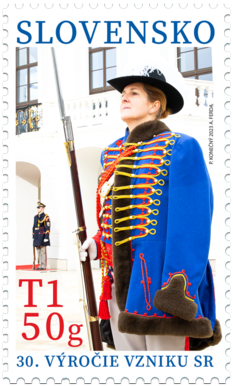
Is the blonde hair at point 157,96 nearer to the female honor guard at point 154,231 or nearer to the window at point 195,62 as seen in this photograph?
the female honor guard at point 154,231

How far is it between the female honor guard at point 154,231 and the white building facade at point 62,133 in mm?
6994

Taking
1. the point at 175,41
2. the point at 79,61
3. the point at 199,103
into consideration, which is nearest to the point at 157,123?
the point at 175,41

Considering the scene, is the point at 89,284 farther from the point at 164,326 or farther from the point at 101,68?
the point at 101,68

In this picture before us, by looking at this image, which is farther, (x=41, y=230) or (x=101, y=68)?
(x=101, y=68)

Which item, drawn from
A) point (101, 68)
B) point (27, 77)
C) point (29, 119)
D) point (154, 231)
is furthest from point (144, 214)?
point (27, 77)

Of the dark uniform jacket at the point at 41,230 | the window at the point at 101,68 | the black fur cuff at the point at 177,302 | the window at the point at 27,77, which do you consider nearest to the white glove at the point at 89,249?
the black fur cuff at the point at 177,302

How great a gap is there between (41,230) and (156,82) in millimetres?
8745

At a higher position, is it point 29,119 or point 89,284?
point 29,119

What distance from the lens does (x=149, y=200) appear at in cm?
204

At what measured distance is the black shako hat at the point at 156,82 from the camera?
2133mm

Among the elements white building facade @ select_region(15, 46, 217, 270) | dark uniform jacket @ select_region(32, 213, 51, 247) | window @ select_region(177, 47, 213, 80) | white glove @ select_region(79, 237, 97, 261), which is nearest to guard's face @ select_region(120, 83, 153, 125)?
white glove @ select_region(79, 237, 97, 261)

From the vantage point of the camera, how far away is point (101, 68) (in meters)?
10.8

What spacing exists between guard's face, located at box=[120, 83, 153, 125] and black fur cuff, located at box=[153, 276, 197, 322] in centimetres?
72

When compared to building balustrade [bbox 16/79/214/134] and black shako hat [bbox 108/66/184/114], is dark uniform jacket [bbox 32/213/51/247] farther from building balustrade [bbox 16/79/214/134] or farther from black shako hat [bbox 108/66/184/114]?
Result: black shako hat [bbox 108/66/184/114]
